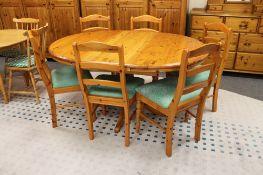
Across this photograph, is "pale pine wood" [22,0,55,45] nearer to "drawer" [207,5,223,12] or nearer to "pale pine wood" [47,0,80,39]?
"pale pine wood" [47,0,80,39]

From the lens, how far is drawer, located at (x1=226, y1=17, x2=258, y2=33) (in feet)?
9.73

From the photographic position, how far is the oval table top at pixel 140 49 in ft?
5.70

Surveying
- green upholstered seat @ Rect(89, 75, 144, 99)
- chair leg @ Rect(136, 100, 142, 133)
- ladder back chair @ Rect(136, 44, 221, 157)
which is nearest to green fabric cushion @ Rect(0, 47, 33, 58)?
green upholstered seat @ Rect(89, 75, 144, 99)

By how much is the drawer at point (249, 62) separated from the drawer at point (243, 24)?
1.09 feet

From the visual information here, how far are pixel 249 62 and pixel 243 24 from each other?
20.6 inches

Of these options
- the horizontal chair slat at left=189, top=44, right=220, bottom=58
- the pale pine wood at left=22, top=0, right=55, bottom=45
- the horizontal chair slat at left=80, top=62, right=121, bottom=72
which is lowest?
the horizontal chair slat at left=80, top=62, right=121, bottom=72

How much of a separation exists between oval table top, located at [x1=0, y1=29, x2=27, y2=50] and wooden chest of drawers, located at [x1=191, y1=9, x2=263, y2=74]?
219 centimetres

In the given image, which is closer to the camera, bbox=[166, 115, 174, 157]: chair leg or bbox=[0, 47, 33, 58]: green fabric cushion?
bbox=[166, 115, 174, 157]: chair leg

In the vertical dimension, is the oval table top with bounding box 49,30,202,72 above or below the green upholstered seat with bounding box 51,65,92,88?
above

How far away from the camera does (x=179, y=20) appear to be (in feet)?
10.8

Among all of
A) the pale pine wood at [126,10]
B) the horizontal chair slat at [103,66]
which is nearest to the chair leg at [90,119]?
the horizontal chair slat at [103,66]

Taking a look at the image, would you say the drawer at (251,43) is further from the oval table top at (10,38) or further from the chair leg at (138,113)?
the oval table top at (10,38)

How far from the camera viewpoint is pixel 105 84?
1.81 meters

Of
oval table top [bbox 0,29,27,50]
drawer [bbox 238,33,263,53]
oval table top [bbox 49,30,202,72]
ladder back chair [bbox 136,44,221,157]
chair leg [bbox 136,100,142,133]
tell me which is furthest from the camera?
drawer [bbox 238,33,263,53]
